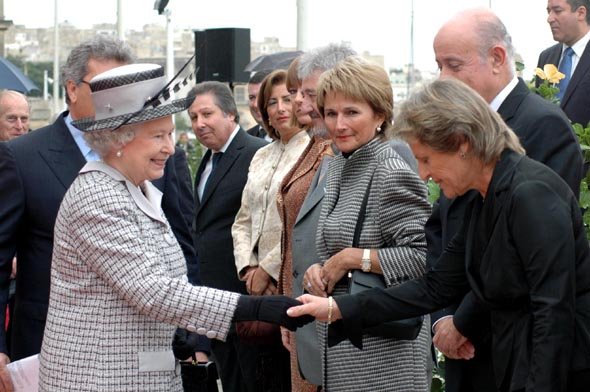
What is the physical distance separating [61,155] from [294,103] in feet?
5.01

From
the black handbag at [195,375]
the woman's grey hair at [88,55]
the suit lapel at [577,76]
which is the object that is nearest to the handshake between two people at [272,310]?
the black handbag at [195,375]

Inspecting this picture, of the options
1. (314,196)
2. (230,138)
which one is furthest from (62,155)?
(230,138)

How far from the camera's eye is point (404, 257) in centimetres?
491

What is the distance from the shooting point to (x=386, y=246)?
16.5 ft

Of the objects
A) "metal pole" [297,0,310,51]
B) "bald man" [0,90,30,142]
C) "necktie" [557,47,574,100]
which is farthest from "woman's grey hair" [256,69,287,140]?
"metal pole" [297,0,310,51]

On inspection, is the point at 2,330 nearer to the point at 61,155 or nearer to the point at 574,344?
the point at 61,155

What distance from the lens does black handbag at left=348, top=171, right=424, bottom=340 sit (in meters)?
4.85

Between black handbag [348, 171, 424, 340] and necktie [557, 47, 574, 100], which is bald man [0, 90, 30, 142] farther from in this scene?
black handbag [348, 171, 424, 340]

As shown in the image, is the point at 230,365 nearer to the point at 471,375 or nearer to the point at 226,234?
the point at 226,234

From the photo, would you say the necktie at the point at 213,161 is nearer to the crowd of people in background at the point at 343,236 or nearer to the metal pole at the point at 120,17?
the crowd of people in background at the point at 343,236

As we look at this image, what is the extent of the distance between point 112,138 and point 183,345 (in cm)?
84

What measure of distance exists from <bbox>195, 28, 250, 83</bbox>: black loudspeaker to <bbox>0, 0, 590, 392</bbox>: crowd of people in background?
744cm

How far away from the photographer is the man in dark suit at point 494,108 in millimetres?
4371

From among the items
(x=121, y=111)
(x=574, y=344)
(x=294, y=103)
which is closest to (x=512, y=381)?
(x=574, y=344)
